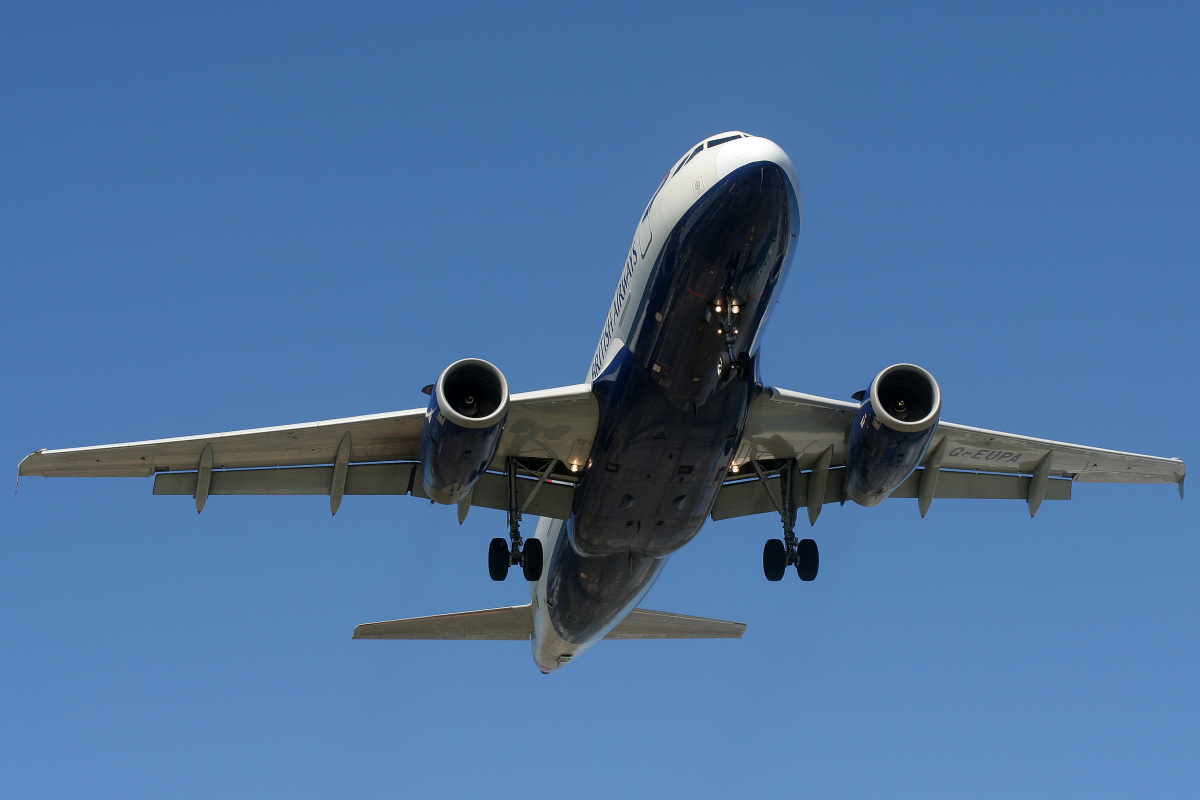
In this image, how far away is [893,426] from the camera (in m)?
17.3

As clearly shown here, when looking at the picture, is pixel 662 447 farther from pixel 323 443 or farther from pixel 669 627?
pixel 669 627

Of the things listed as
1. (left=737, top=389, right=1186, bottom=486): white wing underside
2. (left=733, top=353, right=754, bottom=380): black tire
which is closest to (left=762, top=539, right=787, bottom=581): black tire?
(left=737, top=389, right=1186, bottom=486): white wing underside

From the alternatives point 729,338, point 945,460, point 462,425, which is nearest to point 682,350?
point 729,338

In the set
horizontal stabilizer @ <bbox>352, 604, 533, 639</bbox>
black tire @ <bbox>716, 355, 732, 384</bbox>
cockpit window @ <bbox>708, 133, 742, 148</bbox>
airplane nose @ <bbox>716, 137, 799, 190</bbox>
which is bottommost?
horizontal stabilizer @ <bbox>352, 604, 533, 639</bbox>

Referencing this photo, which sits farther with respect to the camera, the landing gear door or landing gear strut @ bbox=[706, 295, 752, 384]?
the landing gear door

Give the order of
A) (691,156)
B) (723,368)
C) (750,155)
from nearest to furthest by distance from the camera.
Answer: (750,155)
(723,368)
(691,156)

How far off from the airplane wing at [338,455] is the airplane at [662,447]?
0.11 ft

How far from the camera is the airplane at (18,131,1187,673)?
1593 centimetres

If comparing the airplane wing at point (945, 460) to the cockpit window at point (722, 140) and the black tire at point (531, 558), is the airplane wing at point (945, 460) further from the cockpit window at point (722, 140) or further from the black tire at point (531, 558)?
the cockpit window at point (722, 140)

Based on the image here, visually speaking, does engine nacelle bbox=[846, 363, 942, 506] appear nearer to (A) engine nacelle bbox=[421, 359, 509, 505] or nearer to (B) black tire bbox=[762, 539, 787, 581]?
(B) black tire bbox=[762, 539, 787, 581]

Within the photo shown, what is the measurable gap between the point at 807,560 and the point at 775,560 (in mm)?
581

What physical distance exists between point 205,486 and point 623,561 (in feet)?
22.7

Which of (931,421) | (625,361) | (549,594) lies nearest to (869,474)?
(931,421)

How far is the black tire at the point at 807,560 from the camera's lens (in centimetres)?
2038
